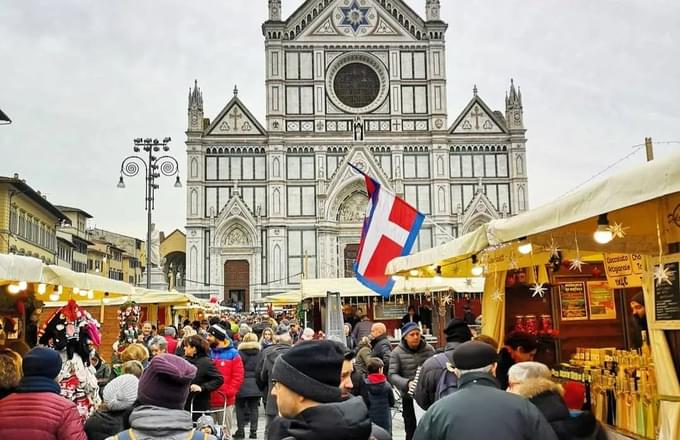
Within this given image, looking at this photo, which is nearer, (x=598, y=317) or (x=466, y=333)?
(x=466, y=333)

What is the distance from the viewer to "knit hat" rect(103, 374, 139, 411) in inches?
179

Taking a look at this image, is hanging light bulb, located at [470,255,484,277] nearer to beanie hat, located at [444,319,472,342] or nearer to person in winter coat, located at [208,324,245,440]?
beanie hat, located at [444,319,472,342]

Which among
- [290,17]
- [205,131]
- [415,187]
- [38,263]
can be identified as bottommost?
[38,263]

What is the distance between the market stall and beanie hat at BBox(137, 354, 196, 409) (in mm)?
2692

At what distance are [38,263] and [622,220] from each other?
5398 mm

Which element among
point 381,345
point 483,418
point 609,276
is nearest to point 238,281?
point 381,345

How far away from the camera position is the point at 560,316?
363 inches

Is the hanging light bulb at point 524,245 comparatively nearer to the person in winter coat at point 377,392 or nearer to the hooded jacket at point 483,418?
the person in winter coat at point 377,392

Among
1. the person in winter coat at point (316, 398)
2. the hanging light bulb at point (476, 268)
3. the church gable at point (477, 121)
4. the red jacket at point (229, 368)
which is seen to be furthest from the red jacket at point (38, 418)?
the church gable at point (477, 121)

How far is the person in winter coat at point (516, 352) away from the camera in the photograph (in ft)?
20.3

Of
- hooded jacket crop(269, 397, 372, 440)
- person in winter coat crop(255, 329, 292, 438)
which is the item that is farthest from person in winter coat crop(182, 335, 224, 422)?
hooded jacket crop(269, 397, 372, 440)

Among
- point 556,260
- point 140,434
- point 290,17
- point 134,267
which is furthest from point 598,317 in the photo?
point 134,267

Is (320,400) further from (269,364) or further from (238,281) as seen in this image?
(238,281)

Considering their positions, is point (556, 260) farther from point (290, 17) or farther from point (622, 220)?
point (290, 17)
